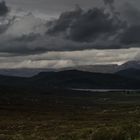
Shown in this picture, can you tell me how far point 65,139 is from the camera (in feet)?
166

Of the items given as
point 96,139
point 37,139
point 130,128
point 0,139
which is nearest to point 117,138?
point 96,139

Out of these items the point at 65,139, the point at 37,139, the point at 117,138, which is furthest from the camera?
the point at 37,139

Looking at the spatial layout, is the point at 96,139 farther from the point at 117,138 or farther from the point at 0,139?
the point at 0,139

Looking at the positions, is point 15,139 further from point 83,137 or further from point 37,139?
point 83,137

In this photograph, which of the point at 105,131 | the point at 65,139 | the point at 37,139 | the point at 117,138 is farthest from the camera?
the point at 37,139

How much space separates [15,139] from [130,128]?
20.5m

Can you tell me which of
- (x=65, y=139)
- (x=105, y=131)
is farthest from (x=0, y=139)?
(x=105, y=131)

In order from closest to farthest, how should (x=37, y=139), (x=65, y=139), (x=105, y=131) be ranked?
(x=105, y=131), (x=65, y=139), (x=37, y=139)

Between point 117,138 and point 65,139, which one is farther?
point 65,139

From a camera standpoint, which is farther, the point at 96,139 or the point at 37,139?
the point at 37,139

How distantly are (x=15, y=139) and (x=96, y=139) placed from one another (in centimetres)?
2024

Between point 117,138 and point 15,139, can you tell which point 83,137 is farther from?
point 15,139

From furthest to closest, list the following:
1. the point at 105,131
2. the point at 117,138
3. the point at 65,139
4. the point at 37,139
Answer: the point at 37,139 < the point at 65,139 < the point at 105,131 < the point at 117,138

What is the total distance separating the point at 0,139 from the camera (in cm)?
6406
